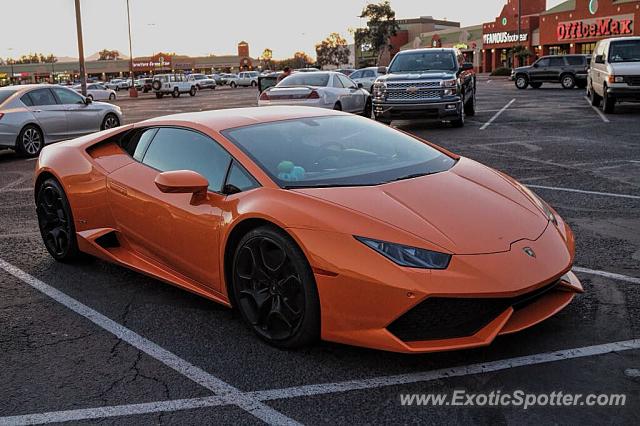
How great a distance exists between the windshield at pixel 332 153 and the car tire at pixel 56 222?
6.27ft

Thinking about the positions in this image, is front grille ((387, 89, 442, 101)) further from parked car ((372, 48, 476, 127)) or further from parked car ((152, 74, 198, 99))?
parked car ((152, 74, 198, 99))

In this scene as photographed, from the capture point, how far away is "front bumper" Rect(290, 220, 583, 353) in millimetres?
3324

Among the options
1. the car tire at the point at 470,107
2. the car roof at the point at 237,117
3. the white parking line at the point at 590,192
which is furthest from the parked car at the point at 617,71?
the car roof at the point at 237,117

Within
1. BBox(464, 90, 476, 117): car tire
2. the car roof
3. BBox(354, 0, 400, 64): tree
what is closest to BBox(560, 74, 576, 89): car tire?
BBox(464, 90, 476, 117): car tire

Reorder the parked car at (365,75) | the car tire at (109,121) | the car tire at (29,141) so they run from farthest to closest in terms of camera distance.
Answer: the parked car at (365,75) < the car tire at (109,121) < the car tire at (29,141)

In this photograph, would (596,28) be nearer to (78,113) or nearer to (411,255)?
(78,113)

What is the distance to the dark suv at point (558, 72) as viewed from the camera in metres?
35.0

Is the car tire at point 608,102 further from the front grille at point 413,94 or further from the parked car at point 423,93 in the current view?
the front grille at point 413,94

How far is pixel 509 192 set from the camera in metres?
4.36

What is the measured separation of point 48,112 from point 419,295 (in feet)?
43.5

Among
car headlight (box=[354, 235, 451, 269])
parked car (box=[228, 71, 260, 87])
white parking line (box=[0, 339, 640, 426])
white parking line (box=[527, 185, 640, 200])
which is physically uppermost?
parked car (box=[228, 71, 260, 87])

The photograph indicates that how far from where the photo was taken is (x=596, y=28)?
51.9 meters

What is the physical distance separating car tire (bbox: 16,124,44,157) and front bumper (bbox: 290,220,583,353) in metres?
12.0

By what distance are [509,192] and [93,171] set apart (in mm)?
3144
